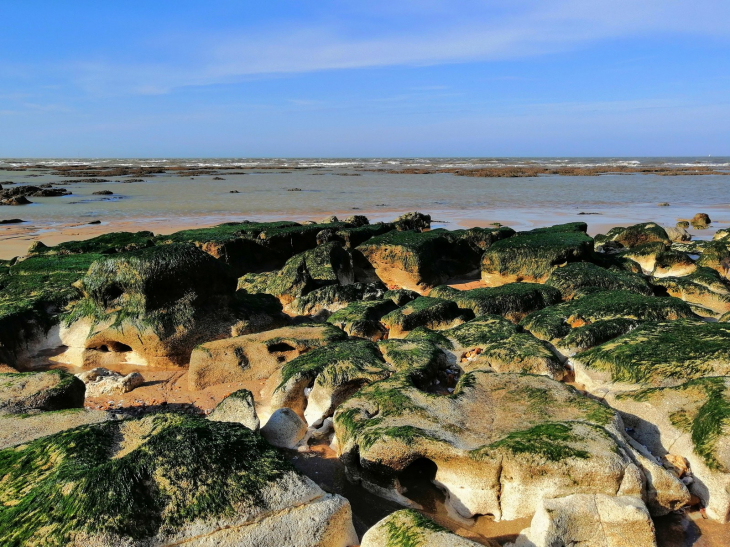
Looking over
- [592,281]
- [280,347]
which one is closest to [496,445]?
[280,347]

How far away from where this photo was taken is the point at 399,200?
2892 cm

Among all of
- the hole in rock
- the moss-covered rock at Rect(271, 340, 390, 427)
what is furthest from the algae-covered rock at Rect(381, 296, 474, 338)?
the moss-covered rock at Rect(271, 340, 390, 427)

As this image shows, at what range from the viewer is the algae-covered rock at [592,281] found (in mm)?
9273

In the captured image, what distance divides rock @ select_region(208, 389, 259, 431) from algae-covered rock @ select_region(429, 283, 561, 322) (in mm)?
4466

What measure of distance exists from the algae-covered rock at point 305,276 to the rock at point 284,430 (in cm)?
487

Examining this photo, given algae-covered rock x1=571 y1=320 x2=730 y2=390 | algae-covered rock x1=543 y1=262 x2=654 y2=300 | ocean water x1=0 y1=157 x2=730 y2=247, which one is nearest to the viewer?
algae-covered rock x1=571 y1=320 x2=730 y2=390

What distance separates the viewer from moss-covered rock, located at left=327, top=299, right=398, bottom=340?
786 cm

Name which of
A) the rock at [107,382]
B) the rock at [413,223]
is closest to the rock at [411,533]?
the rock at [107,382]

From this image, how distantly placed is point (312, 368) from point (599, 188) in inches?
1348

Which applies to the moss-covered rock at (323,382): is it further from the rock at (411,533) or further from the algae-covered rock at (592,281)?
the algae-covered rock at (592,281)

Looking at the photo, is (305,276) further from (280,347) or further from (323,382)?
(323,382)

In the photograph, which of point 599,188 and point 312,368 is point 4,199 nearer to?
point 312,368

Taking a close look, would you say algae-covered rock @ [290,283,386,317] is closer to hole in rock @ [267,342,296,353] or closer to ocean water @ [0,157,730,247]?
hole in rock @ [267,342,296,353]

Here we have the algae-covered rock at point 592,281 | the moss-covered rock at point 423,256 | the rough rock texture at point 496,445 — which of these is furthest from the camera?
the moss-covered rock at point 423,256
